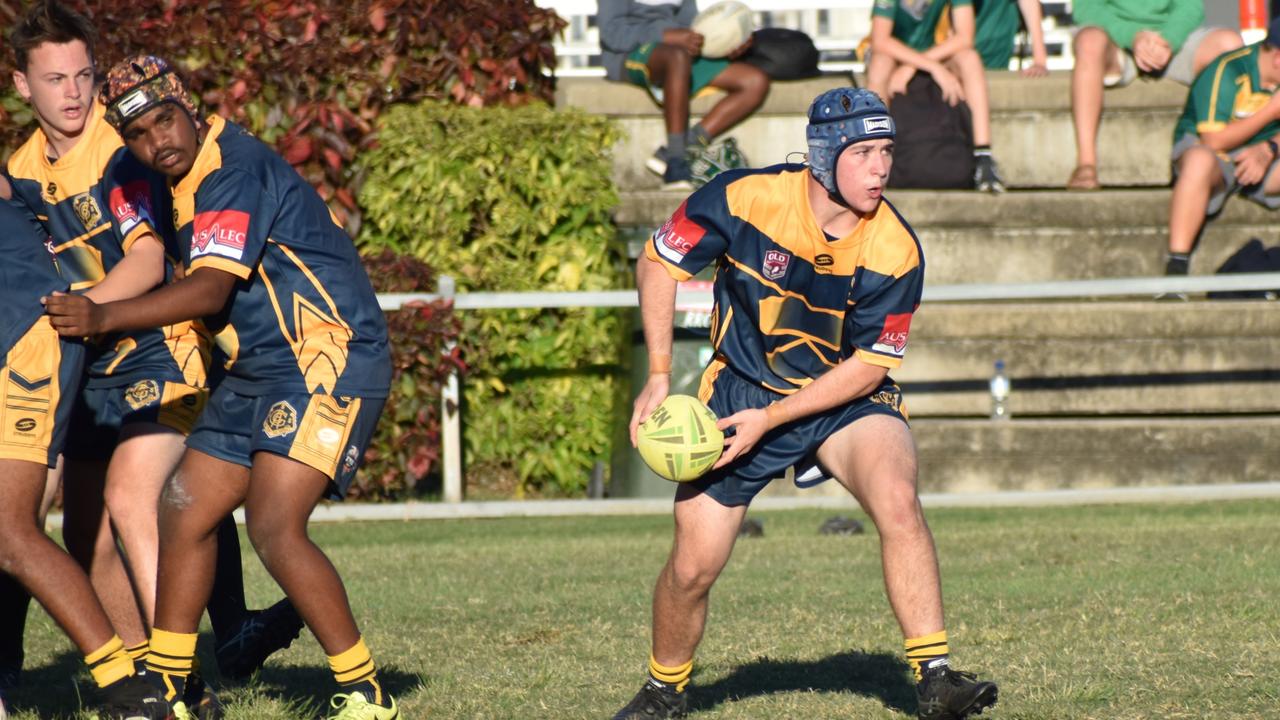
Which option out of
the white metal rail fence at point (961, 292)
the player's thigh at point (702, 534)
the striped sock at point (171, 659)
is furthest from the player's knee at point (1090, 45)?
the striped sock at point (171, 659)

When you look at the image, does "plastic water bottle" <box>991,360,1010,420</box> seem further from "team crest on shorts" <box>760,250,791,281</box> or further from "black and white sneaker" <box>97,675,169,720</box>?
"black and white sneaker" <box>97,675,169,720</box>

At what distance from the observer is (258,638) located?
6.12 metres

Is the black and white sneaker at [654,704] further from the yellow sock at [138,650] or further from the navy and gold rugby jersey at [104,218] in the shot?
the navy and gold rugby jersey at [104,218]

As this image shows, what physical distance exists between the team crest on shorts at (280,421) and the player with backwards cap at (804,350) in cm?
113

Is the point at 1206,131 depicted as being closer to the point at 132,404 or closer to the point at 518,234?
the point at 518,234

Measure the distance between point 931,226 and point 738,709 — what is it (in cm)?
859

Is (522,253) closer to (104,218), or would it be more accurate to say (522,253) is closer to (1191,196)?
(1191,196)

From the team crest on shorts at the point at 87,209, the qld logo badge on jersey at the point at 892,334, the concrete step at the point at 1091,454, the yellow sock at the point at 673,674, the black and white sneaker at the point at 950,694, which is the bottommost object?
the concrete step at the point at 1091,454

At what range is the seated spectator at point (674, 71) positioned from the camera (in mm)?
13852

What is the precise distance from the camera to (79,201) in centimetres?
598

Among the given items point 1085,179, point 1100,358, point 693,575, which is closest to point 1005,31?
point 1085,179

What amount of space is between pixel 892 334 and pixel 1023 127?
9.66 meters

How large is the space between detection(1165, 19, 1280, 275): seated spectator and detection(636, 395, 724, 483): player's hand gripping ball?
856 centimetres

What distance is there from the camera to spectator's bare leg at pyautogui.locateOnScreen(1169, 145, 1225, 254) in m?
13.1
